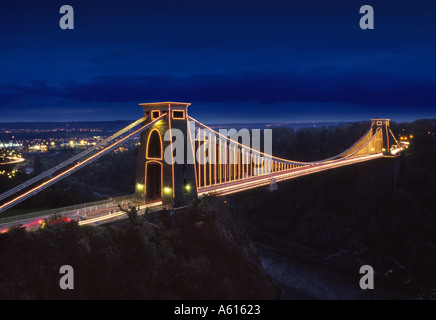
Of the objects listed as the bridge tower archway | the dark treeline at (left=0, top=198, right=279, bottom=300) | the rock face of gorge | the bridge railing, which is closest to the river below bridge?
the rock face of gorge

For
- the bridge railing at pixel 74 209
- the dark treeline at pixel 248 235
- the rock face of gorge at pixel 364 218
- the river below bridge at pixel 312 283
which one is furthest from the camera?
the rock face of gorge at pixel 364 218

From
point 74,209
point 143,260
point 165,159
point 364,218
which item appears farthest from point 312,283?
point 74,209

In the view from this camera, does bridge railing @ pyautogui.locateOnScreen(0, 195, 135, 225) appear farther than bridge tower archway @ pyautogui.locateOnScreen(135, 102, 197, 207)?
No

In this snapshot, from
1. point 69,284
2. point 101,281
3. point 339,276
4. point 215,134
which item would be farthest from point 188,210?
point 339,276

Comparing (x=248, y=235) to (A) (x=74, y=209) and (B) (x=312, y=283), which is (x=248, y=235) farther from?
(A) (x=74, y=209)

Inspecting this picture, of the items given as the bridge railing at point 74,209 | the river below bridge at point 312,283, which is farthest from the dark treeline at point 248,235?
the bridge railing at point 74,209

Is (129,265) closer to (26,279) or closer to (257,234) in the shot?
(26,279)

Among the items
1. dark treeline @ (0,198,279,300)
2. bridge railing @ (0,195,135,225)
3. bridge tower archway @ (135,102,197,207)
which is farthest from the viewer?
bridge tower archway @ (135,102,197,207)

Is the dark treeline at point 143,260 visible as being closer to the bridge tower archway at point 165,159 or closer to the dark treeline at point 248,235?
the dark treeline at point 248,235

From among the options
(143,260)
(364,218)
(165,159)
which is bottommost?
(364,218)

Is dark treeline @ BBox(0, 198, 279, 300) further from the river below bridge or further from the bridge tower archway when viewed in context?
the river below bridge
